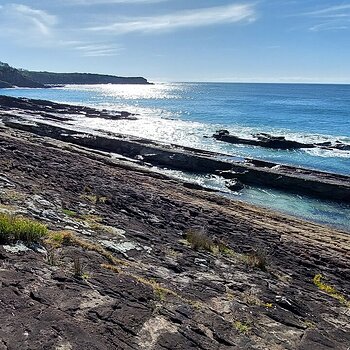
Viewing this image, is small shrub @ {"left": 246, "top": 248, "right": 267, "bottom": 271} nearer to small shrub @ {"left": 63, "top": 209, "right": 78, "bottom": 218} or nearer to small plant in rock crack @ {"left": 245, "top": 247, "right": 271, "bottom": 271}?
small plant in rock crack @ {"left": 245, "top": 247, "right": 271, "bottom": 271}

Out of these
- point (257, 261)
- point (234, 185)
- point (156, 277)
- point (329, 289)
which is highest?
point (156, 277)

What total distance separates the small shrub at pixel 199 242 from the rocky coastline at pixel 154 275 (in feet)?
0.15

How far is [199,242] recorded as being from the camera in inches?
569

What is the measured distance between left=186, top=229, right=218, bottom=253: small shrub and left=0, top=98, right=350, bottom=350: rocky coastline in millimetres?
44

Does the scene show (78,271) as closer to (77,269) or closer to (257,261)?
(77,269)

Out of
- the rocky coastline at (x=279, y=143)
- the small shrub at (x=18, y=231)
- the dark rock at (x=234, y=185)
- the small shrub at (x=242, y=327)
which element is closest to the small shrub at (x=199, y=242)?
the small shrub at (x=242, y=327)

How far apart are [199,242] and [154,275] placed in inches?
164

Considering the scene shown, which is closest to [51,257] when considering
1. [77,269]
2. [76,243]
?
[77,269]

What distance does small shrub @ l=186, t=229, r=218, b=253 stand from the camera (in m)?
14.2

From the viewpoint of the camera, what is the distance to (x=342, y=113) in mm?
101562

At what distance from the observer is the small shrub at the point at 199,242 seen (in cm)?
1423

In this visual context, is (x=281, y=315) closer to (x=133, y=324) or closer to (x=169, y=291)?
(x=169, y=291)

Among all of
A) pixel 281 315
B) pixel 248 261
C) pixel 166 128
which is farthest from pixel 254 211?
pixel 166 128

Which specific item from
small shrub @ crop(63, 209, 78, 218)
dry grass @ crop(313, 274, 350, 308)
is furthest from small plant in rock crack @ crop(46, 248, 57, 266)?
dry grass @ crop(313, 274, 350, 308)
